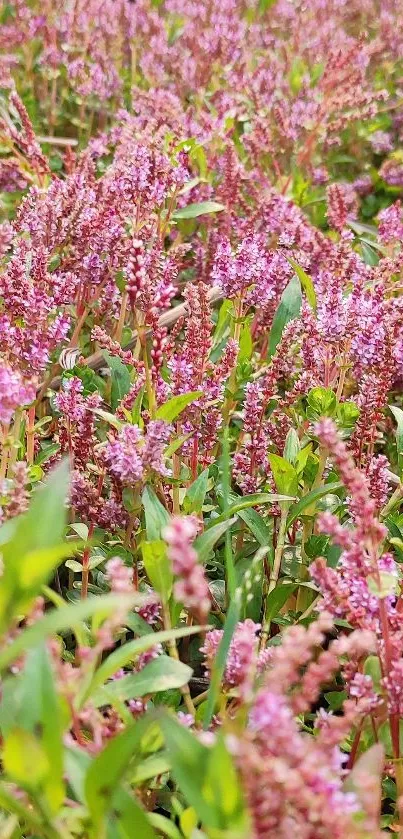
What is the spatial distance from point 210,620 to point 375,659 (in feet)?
1.41

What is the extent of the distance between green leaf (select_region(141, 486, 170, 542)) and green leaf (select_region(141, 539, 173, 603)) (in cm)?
8

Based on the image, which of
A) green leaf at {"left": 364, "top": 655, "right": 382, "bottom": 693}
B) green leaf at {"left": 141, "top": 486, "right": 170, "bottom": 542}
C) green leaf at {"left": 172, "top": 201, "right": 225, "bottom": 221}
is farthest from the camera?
green leaf at {"left": 172, "top": 201, "right": 225, "bottom": 221}

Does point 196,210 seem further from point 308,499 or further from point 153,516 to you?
point 153,516

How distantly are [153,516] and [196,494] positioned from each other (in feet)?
0.60

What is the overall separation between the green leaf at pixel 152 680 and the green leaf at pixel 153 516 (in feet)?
0.92

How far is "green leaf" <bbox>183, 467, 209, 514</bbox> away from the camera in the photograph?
5.65ft

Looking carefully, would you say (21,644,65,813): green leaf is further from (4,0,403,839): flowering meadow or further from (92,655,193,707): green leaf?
(92,655,193,707): green leaf

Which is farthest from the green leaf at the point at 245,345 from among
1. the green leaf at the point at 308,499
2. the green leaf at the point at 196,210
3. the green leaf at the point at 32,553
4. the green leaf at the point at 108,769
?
the green leaf at the point at 108,769

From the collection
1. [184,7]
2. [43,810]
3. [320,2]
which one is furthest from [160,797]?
[320,2]

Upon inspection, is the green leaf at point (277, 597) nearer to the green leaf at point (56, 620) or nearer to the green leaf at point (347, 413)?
the green leaf at point (347, 413)

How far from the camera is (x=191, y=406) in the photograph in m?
1.80

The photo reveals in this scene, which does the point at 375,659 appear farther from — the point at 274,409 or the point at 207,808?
the point at 274,409

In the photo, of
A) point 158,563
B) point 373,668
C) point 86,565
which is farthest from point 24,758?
point 86,565

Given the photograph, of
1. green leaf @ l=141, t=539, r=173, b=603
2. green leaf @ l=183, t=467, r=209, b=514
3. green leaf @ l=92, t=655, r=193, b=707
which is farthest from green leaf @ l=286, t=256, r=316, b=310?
green leaf @ l=92, t=655, r=193, b=707
